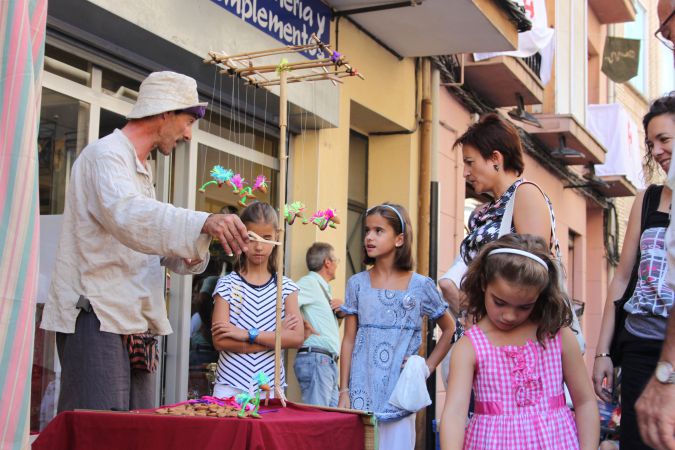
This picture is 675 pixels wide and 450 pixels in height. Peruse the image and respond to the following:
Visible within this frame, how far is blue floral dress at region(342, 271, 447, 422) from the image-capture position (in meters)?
4.69

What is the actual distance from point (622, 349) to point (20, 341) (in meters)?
2.38

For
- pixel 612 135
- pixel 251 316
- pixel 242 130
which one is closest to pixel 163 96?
pixel 251 316

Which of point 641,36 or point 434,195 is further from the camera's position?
point 641,36

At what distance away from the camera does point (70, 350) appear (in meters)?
3.51

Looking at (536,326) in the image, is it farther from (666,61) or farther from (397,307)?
(666,61)

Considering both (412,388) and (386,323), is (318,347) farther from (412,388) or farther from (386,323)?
(412,388)

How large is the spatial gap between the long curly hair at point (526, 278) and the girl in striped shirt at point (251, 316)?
1.40 metres

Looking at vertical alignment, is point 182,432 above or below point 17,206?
below

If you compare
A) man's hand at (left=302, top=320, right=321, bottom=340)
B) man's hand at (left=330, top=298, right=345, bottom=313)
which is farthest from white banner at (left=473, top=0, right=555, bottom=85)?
man's hand at (left=302, top=320, right=321, bottom=340)

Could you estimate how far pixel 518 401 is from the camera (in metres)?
3.44

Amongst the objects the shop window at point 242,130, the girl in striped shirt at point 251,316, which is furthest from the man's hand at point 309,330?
the shop window at point 242,130

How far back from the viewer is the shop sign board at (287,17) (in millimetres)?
6367

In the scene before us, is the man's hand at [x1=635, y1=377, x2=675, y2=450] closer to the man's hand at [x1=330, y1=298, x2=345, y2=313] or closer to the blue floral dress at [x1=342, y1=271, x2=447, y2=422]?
the blue floral dress at [x1=342, y1=271, x2=447, y2=422]

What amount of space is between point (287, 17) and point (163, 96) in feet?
10.8
